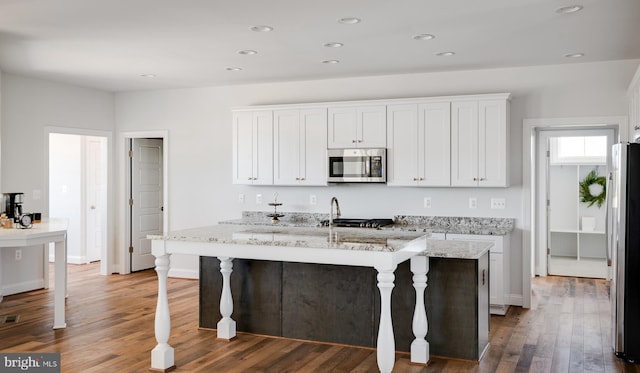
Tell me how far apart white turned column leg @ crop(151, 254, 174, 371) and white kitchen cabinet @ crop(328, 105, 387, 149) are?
9.37 ft

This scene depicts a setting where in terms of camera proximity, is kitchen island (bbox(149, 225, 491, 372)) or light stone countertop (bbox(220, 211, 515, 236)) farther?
light stone countertop (bbox(220, 211, 515, 236))

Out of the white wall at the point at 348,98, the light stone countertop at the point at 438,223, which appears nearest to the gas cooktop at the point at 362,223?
the light stone countertop at the point at 438,223

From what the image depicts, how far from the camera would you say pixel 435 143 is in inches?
236

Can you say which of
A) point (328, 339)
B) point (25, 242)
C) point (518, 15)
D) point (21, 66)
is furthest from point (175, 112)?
point (518, 15)

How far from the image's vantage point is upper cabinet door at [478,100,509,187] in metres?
5.73

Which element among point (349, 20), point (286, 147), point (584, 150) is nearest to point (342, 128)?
point (286, 147)

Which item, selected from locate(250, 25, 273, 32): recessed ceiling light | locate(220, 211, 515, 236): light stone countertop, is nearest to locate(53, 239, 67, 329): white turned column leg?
locate(220, 211, 515, 236): light stone countertop

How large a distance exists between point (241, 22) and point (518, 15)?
6.61ft

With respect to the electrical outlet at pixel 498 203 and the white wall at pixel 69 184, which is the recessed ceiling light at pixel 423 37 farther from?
the white wall at pixel 69 184

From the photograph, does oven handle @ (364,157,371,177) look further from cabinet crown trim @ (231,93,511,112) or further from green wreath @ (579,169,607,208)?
green wreath @ (579,169,607,208)

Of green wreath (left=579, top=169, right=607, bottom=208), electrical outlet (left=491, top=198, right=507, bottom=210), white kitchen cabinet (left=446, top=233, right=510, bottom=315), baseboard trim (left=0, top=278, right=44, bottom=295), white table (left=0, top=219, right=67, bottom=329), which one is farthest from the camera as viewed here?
green wreath (left=579, top=169, right=607, bottom=208)

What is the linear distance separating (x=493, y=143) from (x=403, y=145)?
92 cm

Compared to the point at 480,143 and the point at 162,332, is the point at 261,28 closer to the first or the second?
the point at 162,332

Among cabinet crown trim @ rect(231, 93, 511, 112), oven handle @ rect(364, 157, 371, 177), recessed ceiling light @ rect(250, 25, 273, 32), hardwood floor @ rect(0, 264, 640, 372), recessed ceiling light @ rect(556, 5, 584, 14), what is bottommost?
hardwood floor @ rect(0, 264, 640, 372)
